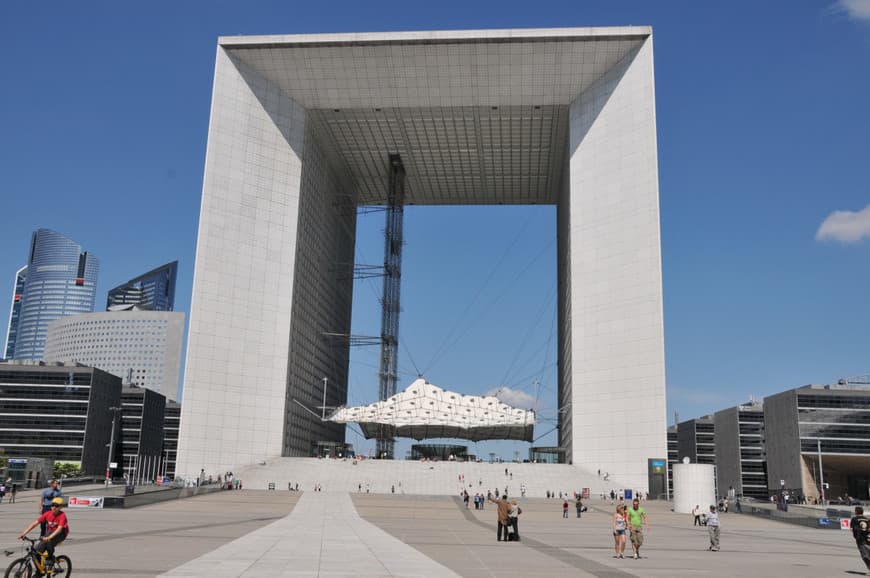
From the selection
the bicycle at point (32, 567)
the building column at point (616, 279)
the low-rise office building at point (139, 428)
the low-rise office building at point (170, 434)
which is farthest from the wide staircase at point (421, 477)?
the low-rise office building at point (170, 434)

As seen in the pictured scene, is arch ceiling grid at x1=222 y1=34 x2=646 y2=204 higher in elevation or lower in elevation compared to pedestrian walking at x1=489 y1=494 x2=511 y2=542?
higher

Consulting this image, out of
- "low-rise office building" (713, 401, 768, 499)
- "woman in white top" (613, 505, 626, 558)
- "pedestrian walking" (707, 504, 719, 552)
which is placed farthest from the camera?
"low-rise office building" (713, 401, 768, 499)

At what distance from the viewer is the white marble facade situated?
6650cm

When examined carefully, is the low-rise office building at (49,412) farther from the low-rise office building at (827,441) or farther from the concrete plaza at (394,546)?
the low-rise office building at (827,441)

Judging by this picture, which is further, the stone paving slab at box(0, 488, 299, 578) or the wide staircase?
the wide staircase

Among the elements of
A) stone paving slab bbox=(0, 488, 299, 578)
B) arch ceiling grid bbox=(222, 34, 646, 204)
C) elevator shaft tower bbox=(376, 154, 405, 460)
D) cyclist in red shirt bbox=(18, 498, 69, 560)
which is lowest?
stone paving slab bbox=(0, 488, 299, 578)

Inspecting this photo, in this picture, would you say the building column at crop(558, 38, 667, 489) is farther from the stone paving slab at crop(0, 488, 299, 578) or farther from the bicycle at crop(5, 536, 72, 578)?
the bicycle at crop(5, 536, 72, 578)

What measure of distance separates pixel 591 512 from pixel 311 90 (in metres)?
45.8

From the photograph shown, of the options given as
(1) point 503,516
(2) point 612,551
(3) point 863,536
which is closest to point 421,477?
(1) point 503,516

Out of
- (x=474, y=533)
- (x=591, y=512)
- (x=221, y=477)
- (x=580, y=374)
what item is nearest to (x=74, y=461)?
(x=221, y=477)

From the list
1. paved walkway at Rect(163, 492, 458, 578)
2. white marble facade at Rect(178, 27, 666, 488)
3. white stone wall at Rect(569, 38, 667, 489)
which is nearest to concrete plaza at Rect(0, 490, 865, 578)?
paved walkway at Rect(163, 492, 458, 578)

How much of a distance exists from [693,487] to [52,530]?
4161 centimetres

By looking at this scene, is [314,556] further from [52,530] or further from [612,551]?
[612,551]

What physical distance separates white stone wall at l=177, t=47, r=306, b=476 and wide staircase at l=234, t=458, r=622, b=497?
14.9 ft
